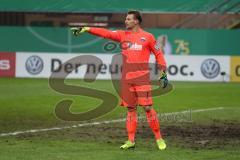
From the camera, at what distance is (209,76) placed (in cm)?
2723

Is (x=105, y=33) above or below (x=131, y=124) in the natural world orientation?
above

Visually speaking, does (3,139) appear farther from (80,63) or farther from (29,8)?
(29,8)

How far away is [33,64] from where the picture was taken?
27516 mm

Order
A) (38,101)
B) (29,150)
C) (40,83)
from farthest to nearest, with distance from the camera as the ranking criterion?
(40,83), (38,101), (29,150)

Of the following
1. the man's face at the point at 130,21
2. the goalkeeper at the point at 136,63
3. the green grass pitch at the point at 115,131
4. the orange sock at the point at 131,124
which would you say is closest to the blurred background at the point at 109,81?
the green grass pitch at the point at 115,131

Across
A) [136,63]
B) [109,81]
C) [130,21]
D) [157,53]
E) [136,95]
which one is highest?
[130,21]

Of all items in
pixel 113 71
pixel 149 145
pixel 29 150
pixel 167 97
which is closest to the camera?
pixel 29 150

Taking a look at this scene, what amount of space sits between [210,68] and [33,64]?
7399mm

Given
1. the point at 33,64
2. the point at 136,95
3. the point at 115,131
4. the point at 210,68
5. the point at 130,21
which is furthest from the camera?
the point at 33,64

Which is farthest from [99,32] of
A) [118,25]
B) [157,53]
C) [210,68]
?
[118,25]

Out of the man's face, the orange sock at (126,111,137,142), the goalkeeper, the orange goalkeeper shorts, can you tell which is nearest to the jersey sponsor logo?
the goalkeeper

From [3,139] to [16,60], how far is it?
16983mm

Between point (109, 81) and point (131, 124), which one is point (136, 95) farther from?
point (109, 81)

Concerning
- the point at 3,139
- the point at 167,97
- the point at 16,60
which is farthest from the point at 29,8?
the point at 3,139
